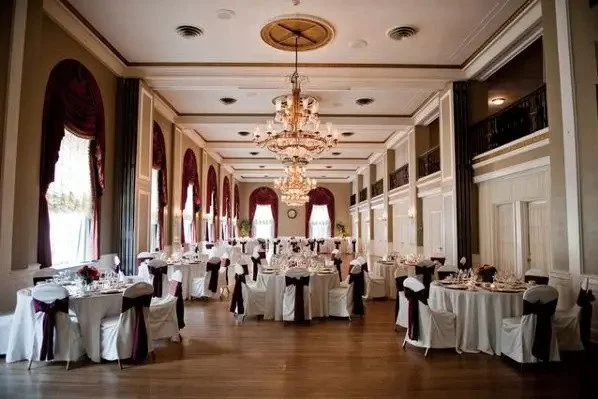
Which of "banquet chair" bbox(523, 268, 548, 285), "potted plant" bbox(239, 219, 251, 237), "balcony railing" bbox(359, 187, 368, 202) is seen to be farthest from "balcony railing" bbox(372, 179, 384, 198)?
"banquet chair" bbox(523, 268, 548, 285)

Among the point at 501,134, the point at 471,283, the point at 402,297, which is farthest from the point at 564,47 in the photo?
the point at 402,297

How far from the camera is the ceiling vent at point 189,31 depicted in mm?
6754

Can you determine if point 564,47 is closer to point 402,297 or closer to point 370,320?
point 402,297

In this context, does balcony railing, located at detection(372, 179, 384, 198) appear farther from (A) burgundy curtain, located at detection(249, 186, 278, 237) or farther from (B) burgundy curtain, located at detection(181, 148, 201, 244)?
(A) burgundy curtain, located at detection(249, 186, 278, 237)

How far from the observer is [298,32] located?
6.88 m

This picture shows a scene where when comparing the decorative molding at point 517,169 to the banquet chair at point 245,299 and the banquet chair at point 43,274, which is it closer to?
the banquet chair at point 245,299

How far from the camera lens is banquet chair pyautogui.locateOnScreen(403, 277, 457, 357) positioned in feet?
16.4

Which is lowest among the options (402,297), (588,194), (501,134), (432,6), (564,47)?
(402,297)

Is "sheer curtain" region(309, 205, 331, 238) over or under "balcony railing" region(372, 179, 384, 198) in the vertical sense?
under

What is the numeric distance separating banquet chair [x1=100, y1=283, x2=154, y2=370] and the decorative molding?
5.84 metres

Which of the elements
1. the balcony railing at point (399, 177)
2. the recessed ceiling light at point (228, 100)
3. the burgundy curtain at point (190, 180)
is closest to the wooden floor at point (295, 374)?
the recessed ceiling light at point (228, 100)

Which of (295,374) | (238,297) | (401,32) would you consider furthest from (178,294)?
(401,32)

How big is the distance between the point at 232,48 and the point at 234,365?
545cm

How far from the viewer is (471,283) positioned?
5500mm
